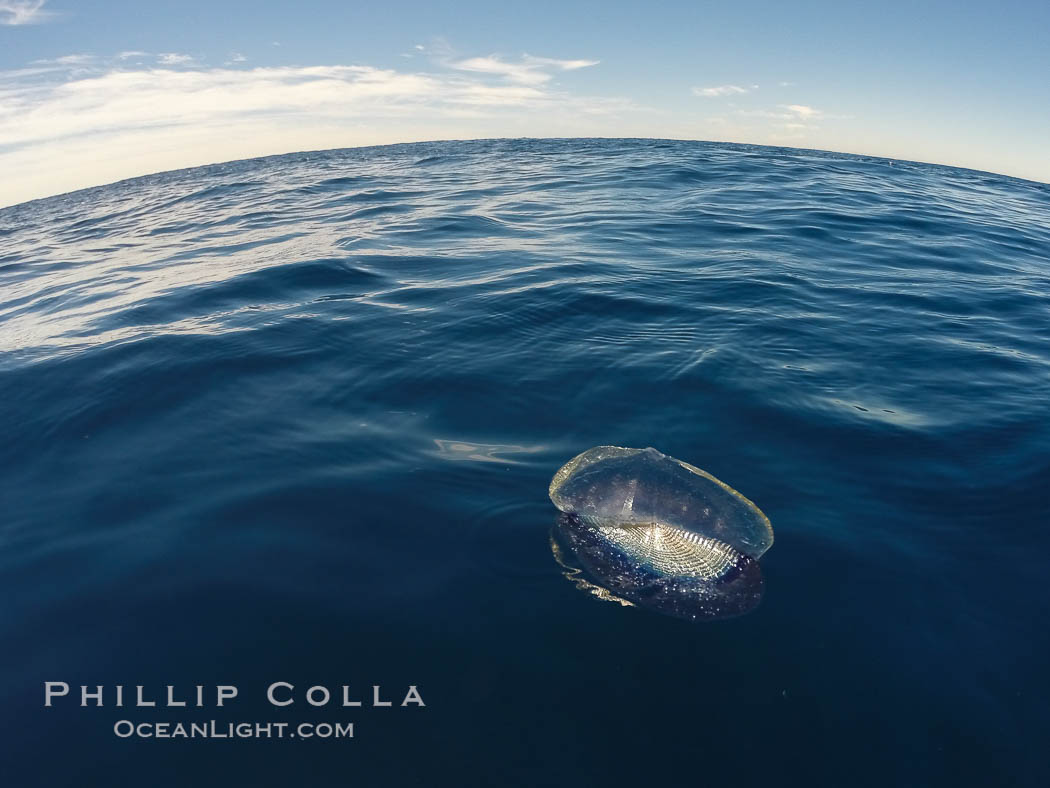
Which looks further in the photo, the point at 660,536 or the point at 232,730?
the point at 660,536

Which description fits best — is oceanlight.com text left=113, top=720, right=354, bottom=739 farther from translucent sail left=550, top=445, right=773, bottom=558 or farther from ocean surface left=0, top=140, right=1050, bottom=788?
translucent sail left=550, top=445, right=773, bottom=558

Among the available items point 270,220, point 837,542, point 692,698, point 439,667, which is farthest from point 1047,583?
point 270,220

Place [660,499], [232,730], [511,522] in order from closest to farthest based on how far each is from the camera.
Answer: [232,730]
[660,499]
[511,522]

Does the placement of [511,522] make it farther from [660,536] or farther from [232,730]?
[232,730]

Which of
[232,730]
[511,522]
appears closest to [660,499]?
[511,522]

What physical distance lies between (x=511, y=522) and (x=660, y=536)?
1173mm

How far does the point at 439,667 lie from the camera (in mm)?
3299

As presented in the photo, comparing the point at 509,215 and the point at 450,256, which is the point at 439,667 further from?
the point at 509,215

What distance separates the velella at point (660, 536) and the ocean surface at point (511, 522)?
0.49ft

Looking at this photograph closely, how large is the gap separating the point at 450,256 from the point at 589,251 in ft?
9.85

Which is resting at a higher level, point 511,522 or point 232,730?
point 511,522

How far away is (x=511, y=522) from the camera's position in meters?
4.35

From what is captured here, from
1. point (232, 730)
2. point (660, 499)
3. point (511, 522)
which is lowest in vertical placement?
point (232, 730)

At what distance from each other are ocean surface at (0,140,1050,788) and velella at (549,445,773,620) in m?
0.15
